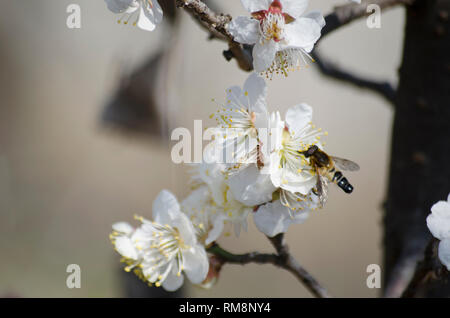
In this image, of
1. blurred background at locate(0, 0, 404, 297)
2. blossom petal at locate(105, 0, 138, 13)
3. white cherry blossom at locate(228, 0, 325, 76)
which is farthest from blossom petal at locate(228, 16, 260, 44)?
blurred background at locate(0, 0, 404, 297)

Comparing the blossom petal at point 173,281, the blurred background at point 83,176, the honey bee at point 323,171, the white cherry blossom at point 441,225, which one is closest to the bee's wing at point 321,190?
the honey bee at point 323,171

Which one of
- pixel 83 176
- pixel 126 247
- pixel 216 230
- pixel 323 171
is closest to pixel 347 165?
pixel 323 171

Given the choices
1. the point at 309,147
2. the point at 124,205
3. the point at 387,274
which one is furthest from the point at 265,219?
the point at 124,205

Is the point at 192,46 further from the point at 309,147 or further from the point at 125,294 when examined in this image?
the point at 309,147

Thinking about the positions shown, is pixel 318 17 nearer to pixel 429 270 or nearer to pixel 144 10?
pixel 144 10

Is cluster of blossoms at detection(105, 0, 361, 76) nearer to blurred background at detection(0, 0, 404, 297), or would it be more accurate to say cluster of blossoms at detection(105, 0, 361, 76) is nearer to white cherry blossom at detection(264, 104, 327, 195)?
white cherry blossom at detection(264, 104, 327, 195)
